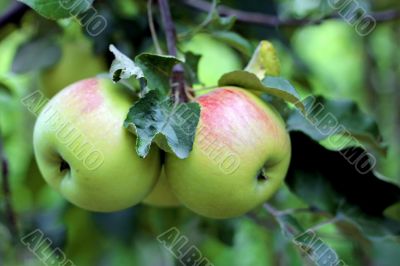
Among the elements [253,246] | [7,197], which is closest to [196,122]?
[7,197]

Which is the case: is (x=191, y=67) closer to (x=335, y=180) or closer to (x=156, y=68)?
(x=156, y=68)

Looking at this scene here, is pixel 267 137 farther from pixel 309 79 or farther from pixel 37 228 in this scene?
pixel 309 79

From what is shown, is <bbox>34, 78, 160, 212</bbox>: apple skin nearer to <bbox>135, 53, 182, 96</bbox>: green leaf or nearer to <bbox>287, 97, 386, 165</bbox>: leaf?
<bbox>135, 53, 182, 96</bbox>: green leaf

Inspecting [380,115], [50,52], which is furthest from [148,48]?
[380,115]

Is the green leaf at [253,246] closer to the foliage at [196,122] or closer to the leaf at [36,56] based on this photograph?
the foliage at [196,122]

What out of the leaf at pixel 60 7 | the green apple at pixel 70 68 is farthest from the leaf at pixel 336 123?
the green apple at pixel 70 68
